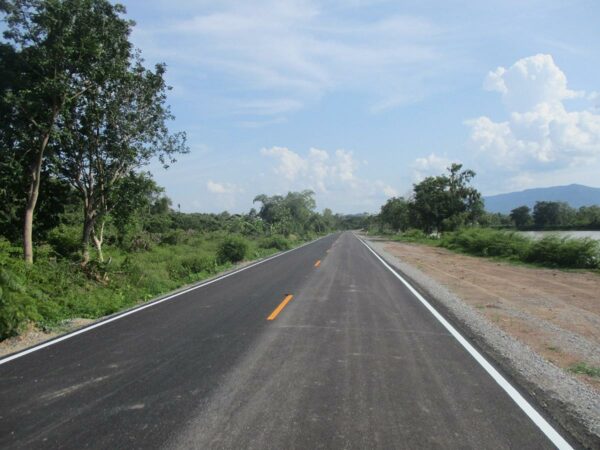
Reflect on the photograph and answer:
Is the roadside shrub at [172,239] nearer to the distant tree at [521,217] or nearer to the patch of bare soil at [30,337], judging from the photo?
the patch of bare soil at [30,337]

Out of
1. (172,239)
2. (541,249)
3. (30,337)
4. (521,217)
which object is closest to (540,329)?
(30,337)

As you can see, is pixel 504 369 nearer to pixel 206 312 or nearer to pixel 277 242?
pixel 206 312

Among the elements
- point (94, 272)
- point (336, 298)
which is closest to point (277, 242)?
point (94, 272)

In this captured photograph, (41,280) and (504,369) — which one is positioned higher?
(41,280)

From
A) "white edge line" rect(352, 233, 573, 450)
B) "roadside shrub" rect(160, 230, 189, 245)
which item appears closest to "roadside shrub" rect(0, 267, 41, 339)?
"white edge line" rect(352, 233, 573, 450)

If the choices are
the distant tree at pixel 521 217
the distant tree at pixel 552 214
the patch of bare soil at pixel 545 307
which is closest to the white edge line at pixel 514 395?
the patch of bare soil at pixel 545 307

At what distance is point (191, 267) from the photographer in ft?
62.9

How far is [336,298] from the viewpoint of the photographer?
36.7 feet

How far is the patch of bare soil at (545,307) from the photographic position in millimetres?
6898

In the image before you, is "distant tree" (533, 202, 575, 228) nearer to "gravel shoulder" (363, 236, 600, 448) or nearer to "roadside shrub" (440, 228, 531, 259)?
"roadside shrub" (440, 228, 531, 259)

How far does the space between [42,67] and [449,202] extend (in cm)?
5209

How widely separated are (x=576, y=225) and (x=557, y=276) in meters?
78.9

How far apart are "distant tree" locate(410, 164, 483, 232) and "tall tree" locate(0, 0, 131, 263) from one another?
4873 cm

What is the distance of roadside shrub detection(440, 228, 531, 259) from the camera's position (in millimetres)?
27416
